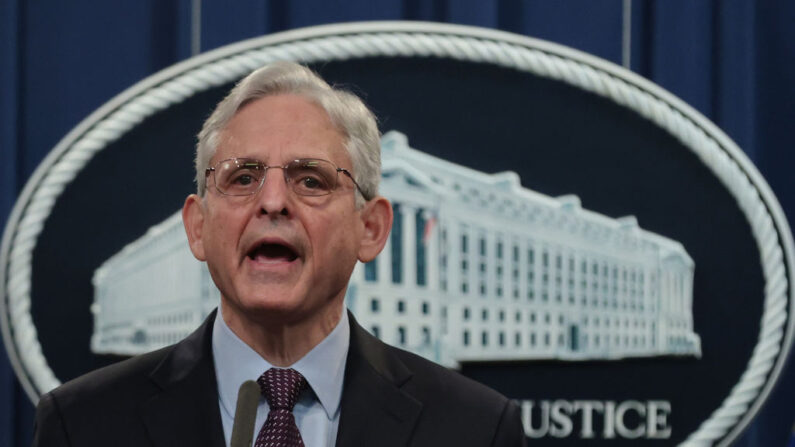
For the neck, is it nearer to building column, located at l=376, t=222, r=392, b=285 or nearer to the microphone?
the microphone

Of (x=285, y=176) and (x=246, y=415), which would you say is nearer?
(x=246, y=415)

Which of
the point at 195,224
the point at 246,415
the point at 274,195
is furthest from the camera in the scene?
the point at 195,224

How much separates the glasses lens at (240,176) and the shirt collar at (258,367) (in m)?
0.15

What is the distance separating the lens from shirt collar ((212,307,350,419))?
930 millimetres

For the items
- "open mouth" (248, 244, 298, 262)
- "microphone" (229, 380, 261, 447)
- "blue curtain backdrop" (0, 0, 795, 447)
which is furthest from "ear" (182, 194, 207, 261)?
"blue curtain backdrop" (0, 0, 795, 447)

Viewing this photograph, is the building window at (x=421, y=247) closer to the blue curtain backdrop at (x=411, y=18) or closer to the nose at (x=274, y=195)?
the blue curtain backdrop at (x=411, y=18)

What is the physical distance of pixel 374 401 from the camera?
3.10 feet

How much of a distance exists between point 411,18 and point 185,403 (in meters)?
0.88

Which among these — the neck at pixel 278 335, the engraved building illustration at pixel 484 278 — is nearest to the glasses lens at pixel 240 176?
the neck at pixel 278 335

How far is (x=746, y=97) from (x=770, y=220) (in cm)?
21

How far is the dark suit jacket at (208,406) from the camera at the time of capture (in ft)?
2.91

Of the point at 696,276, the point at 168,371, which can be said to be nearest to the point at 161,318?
the point at 168,371

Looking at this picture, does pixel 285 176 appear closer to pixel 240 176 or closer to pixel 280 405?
pixel 240 176

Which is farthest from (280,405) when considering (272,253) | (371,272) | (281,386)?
(371,272)
